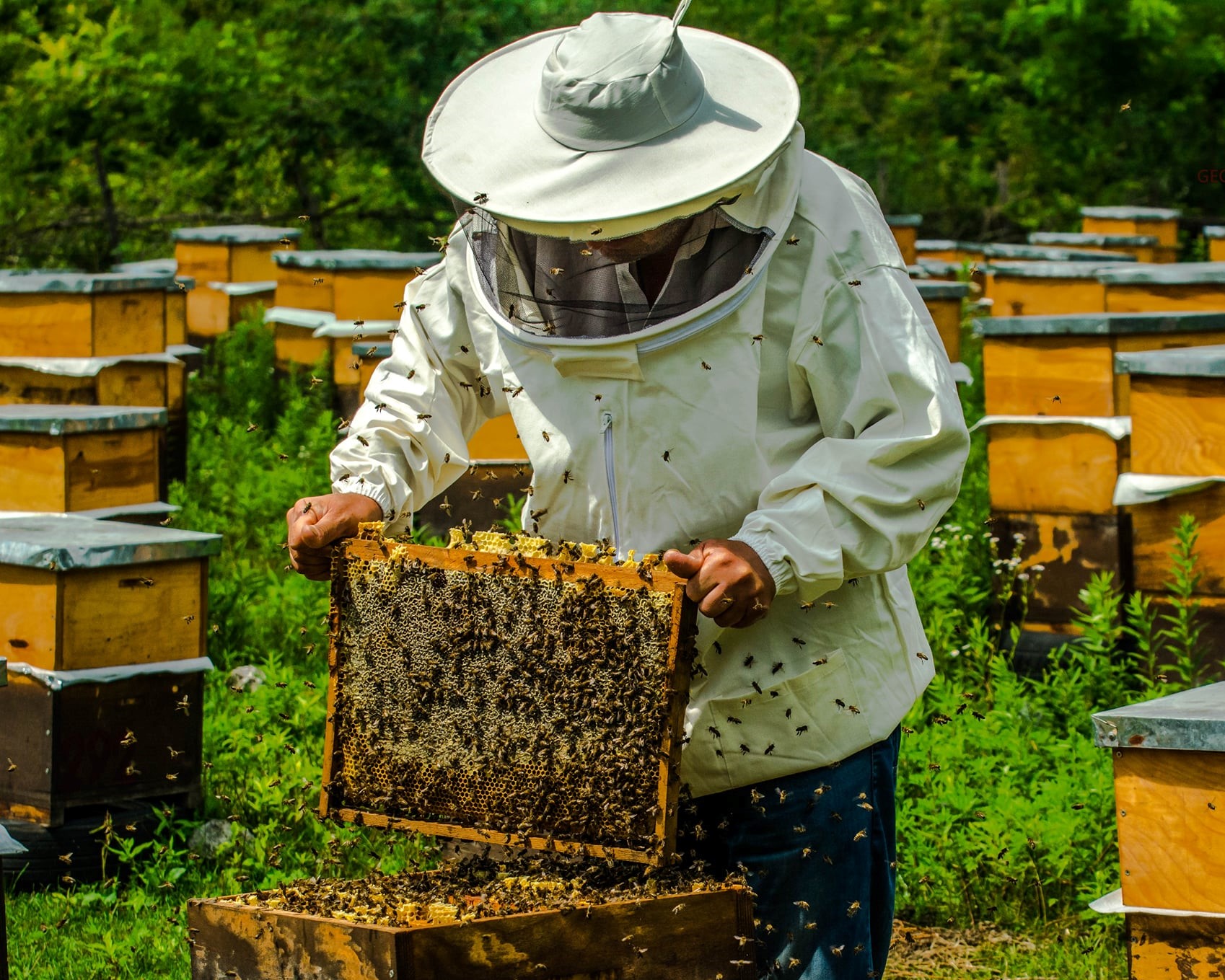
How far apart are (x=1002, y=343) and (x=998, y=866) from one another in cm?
228

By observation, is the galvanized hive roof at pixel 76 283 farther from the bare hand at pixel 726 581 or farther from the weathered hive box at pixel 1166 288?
the bare hand at pixel 726 581

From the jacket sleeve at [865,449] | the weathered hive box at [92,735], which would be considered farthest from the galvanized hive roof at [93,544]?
the jacket sleeve at [865,449]

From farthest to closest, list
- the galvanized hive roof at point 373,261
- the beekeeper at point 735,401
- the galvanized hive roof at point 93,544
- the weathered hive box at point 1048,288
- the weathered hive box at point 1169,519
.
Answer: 1. the weathered hive box at point 1048,288
2. the galvanized hive roof at point 373,261
3. the weathered hive box at point 1169,519
4. the galvanized hive roof at point 93,544
5. the beekeeper at point 735,401

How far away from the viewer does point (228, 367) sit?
9695 mm

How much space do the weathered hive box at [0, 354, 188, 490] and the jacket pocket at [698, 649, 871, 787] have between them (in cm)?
408

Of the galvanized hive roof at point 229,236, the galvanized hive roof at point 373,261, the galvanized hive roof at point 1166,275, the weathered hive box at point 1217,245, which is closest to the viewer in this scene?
the galvanized hive roof at point 1166,275

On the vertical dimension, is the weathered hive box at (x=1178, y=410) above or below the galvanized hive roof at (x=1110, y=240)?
above

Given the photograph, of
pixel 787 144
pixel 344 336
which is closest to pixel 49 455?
pixel 344 336

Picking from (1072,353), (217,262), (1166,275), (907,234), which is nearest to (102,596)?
(1072,353)

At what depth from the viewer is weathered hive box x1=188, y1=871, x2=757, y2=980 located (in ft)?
6.82

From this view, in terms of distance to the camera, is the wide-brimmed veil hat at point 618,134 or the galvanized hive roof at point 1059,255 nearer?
the wide-brimmed veil hat at point 618,134

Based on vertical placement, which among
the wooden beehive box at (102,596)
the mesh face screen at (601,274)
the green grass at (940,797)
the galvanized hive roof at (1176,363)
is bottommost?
the green grass at (940,797)

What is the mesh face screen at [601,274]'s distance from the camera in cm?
244

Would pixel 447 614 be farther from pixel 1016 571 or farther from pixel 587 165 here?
pixel 1016 571
